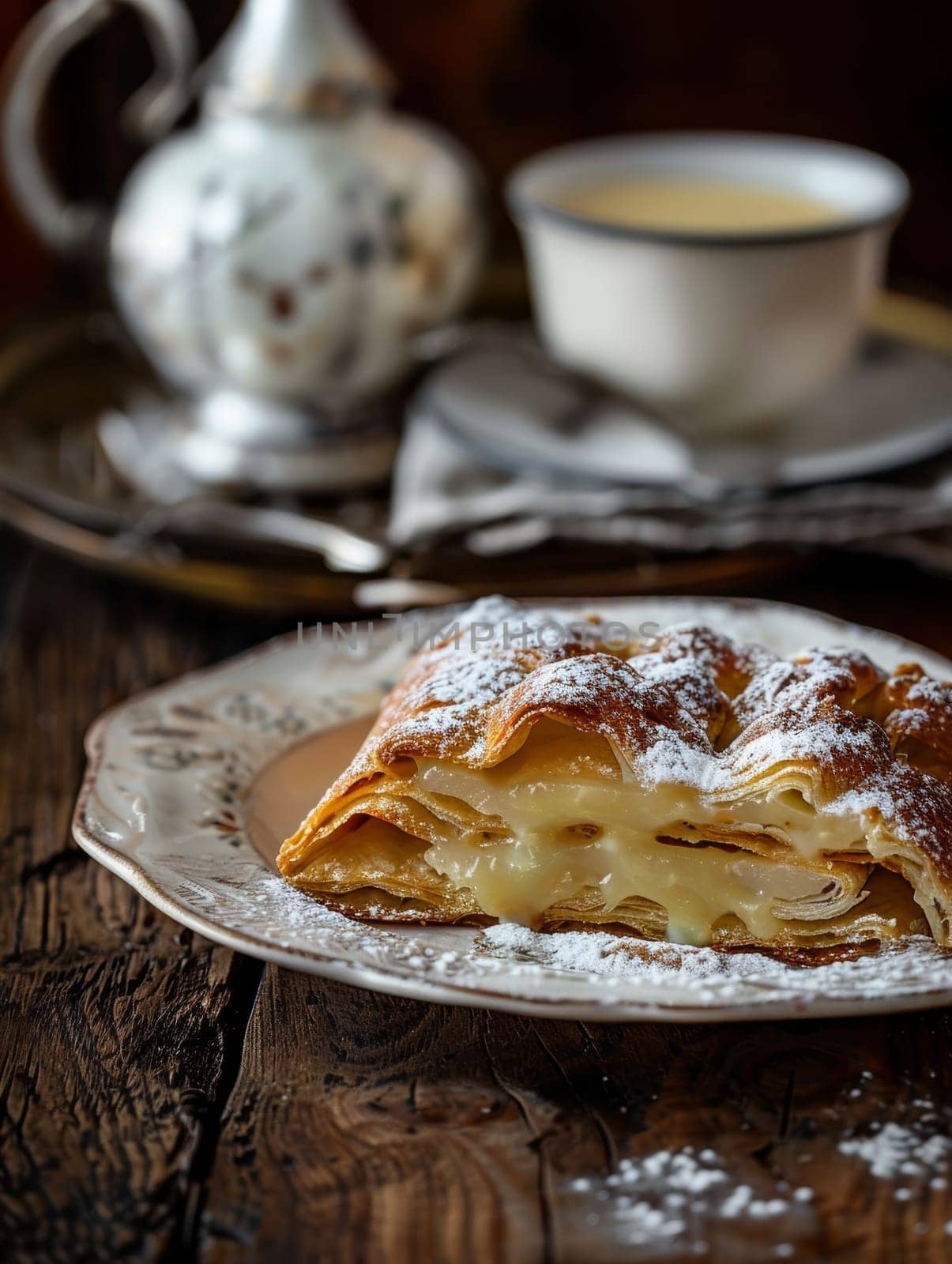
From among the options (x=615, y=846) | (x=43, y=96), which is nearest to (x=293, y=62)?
(x=43, y=96)

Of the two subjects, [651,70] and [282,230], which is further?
[651,70]

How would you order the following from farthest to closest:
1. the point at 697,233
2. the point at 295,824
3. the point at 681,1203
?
the point at 697,233 → the point at 295,824 → the point at 681,1203

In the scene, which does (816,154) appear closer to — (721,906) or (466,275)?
(466,275)

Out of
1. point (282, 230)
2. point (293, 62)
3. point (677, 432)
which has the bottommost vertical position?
point (677, 432)

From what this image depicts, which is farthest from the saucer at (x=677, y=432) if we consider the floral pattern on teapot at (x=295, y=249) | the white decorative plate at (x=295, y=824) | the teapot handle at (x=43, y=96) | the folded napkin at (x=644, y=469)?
the teapot handle at (x=43, y=96)

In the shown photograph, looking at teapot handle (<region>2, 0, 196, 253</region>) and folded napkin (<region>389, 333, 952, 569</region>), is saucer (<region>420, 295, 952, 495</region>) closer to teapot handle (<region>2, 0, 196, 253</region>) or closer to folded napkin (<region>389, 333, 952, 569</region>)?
folded napkin (<region>389, 333, 952, 569</region>)

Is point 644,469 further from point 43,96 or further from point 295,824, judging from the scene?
point 43,96
